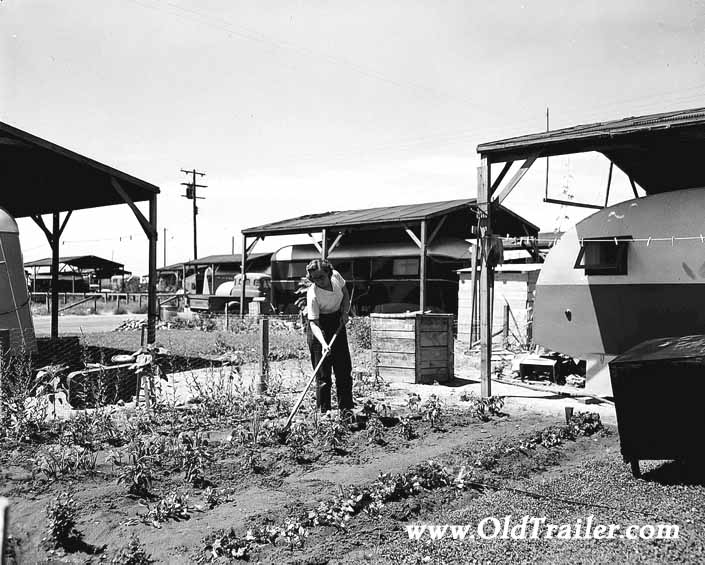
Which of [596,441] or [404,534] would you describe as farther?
[596,441]

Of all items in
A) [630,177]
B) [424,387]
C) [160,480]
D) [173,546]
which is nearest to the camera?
[173,546]

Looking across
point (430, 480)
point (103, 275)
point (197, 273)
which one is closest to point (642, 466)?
point (430, 480)

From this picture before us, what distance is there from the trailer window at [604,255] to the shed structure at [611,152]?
127cm

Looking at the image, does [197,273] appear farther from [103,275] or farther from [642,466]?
[642,466]

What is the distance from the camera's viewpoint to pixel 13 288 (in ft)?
39.0

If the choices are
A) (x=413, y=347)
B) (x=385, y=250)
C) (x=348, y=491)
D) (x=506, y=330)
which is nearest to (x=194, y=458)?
(x=348, y=491)

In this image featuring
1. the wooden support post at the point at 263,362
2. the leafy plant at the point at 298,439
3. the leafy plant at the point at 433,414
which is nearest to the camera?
the leafy plant at the point at 298,439

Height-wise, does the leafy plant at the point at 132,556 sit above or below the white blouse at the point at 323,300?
below

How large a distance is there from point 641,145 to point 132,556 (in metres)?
8.28

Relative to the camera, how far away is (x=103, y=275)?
2138 inches

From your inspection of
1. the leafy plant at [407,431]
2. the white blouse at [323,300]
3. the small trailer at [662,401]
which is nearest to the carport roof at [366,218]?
the white blouse at [323,300]

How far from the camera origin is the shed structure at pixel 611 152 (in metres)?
8.76

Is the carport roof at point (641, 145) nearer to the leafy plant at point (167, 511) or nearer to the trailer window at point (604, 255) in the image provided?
the trailer window at point (604, 255)

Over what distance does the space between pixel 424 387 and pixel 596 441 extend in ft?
13.7
